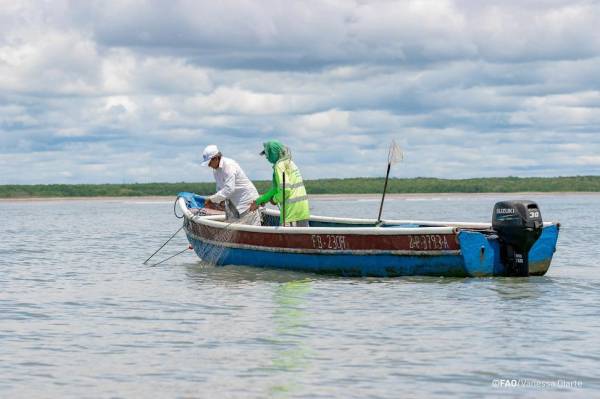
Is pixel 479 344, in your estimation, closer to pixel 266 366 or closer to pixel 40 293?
pixel 266 366

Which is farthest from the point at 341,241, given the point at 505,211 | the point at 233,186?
the point at 233,186

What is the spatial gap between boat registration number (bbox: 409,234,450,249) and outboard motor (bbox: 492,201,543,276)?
0.85 metres

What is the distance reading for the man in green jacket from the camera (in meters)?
15.7

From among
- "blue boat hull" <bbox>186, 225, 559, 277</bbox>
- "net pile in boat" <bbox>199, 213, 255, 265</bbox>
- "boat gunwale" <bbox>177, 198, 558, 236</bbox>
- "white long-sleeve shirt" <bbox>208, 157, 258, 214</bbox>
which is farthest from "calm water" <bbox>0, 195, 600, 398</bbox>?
"white long-sleeve shirt" <bbox>208, 157, 258, 214</bbox>

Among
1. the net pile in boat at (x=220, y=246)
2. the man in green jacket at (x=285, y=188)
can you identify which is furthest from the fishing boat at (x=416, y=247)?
the man in green jacket at (x=285, y=188)

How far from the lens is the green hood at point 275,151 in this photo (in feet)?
51.6

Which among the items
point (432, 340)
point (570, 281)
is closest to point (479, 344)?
point (432, 340)

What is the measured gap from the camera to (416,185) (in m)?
104

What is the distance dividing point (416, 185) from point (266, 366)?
95617mm

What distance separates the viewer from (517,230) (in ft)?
46.3

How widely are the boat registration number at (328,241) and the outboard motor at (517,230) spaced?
2.33 m

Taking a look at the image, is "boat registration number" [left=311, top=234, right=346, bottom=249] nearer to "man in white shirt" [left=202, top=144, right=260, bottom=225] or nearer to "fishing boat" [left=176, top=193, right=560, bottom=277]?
"fishing boat" [left=176, top=193, right=560, bottom=277]

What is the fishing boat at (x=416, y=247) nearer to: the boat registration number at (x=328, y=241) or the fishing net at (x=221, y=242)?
the boat registration number at (x=328, y=241)

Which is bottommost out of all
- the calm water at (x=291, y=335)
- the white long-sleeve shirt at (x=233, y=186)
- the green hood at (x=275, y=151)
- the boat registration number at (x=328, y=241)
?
the calm water at (x=291, y=335)
